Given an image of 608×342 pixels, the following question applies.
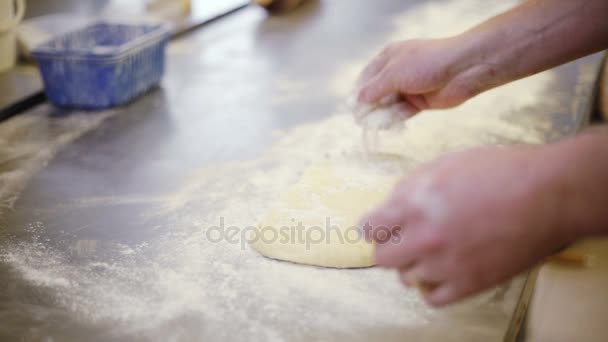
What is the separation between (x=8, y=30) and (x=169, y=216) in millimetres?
1296

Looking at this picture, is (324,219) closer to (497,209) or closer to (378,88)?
(378,88)

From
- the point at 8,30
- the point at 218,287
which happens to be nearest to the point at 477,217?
the point at 218,287

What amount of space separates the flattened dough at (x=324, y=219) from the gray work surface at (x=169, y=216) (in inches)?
1.5

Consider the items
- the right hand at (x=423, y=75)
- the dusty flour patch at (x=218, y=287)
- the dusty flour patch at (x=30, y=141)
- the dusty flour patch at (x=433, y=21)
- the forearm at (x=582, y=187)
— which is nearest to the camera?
the forearm at (x=582, y=187)

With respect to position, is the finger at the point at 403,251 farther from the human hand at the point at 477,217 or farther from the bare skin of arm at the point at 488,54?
the bare skin of arm at the point at 488,54

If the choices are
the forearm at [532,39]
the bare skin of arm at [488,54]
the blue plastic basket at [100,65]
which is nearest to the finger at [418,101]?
the bare skin of arm at [488,54]

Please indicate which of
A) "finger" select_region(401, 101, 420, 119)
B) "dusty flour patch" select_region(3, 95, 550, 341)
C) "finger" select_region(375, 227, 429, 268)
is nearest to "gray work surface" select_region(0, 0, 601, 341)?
"dusty flour patch" select_region(3, 95, 550, 341)

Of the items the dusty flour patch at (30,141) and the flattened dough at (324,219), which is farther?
the dusty flour patch at (30,141)

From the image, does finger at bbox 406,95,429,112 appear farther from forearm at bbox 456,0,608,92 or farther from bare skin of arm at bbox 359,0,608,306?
bare skin of arm at bbox 359,0,608,306

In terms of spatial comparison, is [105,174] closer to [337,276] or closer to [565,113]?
[337,276]

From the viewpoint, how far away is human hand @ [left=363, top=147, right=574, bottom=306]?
651 mm

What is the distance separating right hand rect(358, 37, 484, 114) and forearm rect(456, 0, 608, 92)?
18mm

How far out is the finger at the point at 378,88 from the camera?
146cm

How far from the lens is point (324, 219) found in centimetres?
131
